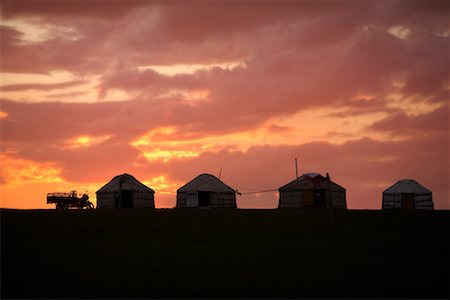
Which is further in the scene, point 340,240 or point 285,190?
point 285,190

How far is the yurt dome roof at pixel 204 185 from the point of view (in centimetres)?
5388

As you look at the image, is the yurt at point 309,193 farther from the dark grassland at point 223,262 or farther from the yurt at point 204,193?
the dark grassland at point 223,262

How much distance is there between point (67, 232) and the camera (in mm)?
25594

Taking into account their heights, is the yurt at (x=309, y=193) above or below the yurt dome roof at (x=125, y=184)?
below

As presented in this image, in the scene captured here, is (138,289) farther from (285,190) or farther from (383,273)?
(285,190)

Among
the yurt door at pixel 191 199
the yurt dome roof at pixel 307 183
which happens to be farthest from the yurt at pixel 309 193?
the yurt door at pixel 191 199

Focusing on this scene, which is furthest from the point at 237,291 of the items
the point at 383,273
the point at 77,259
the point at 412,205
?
the point at 412,205

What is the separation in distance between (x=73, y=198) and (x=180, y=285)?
42.6 meters

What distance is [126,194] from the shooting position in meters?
54.4

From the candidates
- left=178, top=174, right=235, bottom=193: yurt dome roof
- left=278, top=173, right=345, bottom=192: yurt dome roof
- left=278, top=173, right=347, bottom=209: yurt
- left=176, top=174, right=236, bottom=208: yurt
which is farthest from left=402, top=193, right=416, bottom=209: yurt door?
left=178, top=174, right=235, bottom=193: yurt dome roof

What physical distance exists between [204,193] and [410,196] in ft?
63.5

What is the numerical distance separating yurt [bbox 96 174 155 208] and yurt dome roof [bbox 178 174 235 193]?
3287mm

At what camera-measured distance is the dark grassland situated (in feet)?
47.2

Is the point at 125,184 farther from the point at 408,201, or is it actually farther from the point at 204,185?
the point at 408,201
